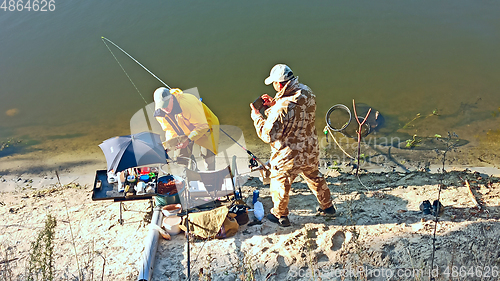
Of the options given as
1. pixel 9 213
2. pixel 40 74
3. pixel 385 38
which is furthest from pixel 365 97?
pixel 40 74

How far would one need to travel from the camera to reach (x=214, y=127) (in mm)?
5922

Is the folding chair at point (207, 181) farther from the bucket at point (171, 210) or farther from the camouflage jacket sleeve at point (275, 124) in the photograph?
the camouflage jacket sleeve at point (275, 124)

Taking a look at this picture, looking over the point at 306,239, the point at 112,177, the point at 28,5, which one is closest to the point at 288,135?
the point at 306,239

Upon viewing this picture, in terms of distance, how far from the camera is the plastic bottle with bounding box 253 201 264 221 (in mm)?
5109

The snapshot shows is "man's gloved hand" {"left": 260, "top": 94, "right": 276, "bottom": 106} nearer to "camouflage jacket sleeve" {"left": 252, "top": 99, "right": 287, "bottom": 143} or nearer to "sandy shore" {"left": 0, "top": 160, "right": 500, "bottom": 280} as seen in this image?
"camouflage jacket sleeve" {"left": 252, "top": 99, "right": 287, "bottom": 143}

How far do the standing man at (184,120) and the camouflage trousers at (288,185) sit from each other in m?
1.45

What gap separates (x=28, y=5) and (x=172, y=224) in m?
11.2

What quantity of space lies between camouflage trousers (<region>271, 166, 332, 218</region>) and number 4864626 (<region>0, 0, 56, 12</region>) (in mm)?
11043

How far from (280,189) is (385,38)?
7063mm

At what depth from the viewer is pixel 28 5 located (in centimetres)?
1257

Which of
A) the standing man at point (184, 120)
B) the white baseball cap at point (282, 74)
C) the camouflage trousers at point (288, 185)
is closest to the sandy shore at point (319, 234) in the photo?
the camouflage trousers at point (288, 185)

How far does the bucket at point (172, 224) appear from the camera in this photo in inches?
193

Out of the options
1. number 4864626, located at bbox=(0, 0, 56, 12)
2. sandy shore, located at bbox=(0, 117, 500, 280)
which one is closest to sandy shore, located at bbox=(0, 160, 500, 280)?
sandy shore, located at bbox=(0, 117, 500, 280)

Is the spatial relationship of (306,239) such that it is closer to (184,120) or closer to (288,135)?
(288,135)
